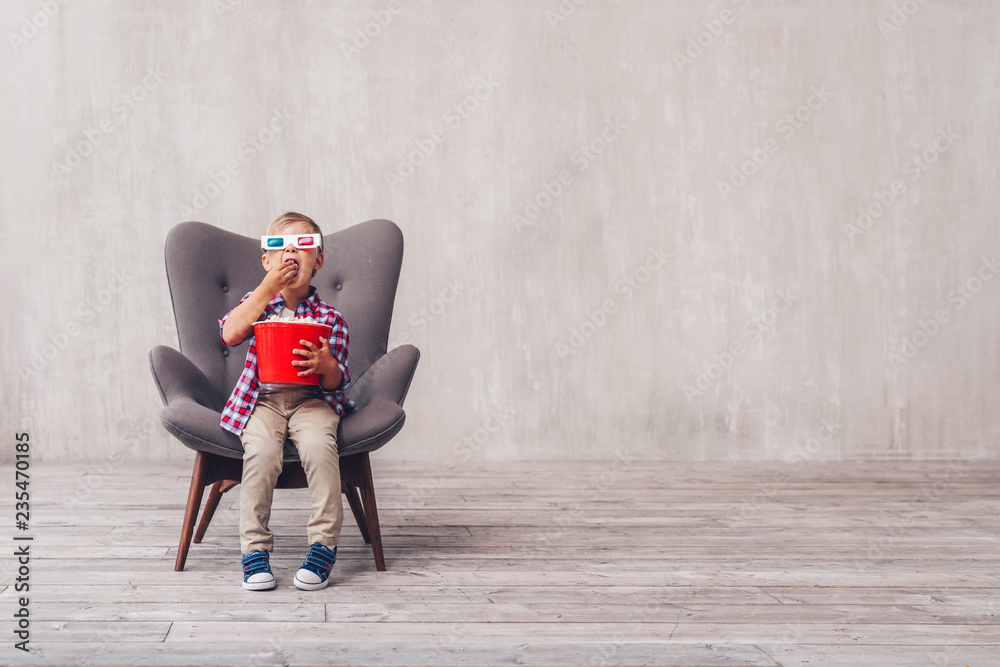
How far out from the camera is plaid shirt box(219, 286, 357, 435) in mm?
1785

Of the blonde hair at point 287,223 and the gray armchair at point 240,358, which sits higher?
the blonde hair at point 287,223

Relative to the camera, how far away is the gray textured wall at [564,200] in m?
3.58

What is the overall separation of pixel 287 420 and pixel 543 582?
70 centimetres

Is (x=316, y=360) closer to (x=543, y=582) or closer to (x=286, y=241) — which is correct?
(x=286, y=241)

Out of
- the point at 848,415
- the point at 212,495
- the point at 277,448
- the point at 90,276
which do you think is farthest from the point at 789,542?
the point at 90,276

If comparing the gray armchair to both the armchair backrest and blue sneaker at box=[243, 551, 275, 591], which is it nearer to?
the armchair backrest

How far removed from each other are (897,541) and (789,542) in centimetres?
32

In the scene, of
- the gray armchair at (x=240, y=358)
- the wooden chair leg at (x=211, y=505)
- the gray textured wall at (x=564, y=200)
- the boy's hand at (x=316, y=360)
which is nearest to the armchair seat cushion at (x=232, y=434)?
the gray armchair at (x=240, y=358)

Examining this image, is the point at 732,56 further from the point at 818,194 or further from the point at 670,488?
the point at 670,488

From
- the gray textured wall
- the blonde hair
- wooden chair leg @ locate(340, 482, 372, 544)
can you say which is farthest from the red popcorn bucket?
the gray textured wall

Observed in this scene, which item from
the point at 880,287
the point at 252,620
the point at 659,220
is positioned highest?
the point at 659,220

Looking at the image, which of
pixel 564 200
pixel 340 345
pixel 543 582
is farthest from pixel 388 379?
A: pixel 564 200

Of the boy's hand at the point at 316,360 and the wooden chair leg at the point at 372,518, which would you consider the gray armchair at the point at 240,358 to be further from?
the boy's hand at the point at 316,360

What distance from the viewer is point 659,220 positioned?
3742 mm
